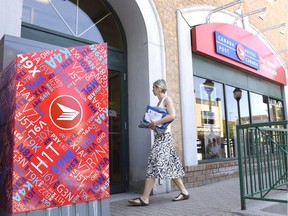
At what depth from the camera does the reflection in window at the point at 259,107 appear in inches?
370

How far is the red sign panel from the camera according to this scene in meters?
6.94

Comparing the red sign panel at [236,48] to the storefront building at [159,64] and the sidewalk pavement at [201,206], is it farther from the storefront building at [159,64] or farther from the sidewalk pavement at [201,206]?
the sidewalk pavement at [201,206]

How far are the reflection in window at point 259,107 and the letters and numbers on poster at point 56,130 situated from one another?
7.58 metres

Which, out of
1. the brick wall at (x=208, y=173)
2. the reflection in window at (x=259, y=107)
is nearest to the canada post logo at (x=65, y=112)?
the brick wall at (x=208, y=173)

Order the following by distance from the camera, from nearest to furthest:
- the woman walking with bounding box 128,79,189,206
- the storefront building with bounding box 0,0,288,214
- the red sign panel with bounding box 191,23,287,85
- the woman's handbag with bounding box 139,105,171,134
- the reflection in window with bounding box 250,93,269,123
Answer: the woman walking with bounding box 128,79,189,206 → the woman's handbag with bounding box 139,105,171,134 → the storefront building with bounding box 0,0,288,214 → the red sign panel with bounding box 191,23,287,85 → the reflection in window with bounding box 250,93,269,123

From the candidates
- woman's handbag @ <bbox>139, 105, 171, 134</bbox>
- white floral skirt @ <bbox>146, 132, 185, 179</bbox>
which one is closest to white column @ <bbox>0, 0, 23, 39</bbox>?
woman's handbag @ <bbox>139, 105, 171, 134</bbox>

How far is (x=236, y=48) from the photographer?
8.20 metres

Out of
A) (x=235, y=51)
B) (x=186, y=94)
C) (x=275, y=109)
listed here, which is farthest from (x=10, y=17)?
(x=275, y=109)

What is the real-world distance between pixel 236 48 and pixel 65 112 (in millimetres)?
6702

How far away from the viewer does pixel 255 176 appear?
3.83 meters

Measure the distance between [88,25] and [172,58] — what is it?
185 cm

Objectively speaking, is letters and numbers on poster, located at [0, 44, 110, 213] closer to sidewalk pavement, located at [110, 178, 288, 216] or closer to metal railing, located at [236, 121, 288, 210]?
sidewalk pavement, located at [110, 178, 288, 216]

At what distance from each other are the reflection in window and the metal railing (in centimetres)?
560

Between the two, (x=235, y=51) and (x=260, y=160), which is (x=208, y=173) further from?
(x=235, y=51)
